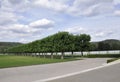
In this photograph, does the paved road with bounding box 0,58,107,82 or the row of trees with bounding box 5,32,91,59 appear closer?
the paved road with bounding box 0,58,107,82

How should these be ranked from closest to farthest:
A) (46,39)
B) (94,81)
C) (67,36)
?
(94,81), (67,36), (46,39)

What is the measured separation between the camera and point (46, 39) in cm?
7650

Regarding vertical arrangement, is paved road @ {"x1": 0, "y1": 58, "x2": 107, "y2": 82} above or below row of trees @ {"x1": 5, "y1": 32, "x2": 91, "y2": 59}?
below

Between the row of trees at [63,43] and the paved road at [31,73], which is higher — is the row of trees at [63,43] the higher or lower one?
the higher one

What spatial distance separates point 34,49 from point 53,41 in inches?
689

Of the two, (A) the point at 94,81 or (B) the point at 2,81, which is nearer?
(A) the point at 94,81

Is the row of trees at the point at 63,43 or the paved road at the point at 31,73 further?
the row of trees at the point at 63,43

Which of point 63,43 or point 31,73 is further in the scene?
point 63,43

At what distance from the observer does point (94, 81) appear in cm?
1370

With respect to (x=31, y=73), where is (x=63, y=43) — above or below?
above

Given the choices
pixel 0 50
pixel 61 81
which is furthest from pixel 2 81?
pixel 0 50

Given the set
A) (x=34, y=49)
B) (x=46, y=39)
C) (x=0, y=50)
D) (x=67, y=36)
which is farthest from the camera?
(x=0, y=50)

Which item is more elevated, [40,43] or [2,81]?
[40,43]

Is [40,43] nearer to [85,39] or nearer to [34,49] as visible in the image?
[34,49]
